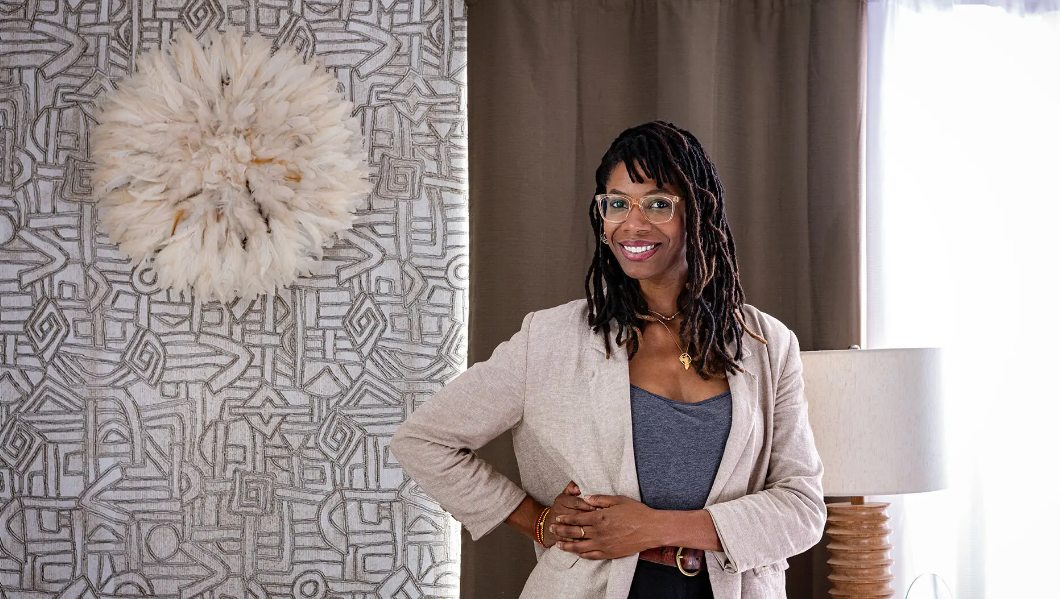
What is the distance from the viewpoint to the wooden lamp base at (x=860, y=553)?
6.49 ft

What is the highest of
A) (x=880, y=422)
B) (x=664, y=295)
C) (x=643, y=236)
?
(x=643, y=236)

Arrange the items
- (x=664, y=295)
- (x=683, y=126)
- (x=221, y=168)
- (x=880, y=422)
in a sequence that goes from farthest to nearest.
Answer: (x=683, y=126), (x=221, y=168), (x=880, y=422), (x=664, y=295)

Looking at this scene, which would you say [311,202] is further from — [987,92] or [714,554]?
[987,92]

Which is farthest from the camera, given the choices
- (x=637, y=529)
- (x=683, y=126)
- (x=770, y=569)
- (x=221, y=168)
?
(x=683, y=126)

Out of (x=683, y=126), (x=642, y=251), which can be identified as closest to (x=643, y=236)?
(x=642, y=251)

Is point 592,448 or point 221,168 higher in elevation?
point 221,168

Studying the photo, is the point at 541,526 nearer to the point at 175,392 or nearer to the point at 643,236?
the point at 643,236

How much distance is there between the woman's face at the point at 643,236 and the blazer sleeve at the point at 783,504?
0.32m

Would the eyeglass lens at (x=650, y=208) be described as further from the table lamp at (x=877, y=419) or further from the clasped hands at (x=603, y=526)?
the table lamp at (x=877, y=419)

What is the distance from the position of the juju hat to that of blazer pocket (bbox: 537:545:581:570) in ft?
3.72

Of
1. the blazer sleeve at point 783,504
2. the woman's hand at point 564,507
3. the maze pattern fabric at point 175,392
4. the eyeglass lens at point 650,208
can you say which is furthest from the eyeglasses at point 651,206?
the maze pattern fabric at point 175,392

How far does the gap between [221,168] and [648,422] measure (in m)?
1.39

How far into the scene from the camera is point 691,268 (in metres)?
1.60

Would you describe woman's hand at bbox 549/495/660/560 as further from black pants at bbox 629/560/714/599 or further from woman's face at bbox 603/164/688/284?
woman's face at bbox 603/164/688/284
